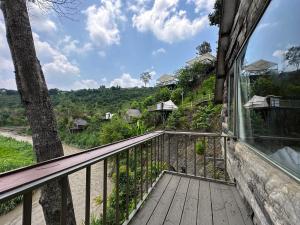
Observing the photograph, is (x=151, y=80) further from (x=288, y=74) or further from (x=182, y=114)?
(x=288, y=74)

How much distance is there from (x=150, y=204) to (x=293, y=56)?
84.6 inches

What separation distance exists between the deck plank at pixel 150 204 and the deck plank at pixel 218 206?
27.5 inches

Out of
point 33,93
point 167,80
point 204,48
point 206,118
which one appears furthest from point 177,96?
point 33,93

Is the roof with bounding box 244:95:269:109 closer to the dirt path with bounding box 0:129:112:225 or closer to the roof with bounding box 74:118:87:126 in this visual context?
the dirt path with bounding box 0:129:112:225

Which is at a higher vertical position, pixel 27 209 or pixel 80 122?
pixel 27 209

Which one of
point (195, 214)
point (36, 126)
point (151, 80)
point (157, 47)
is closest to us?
point (195, 214)

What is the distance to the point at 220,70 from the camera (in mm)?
4270

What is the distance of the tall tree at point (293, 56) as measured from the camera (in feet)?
3.08

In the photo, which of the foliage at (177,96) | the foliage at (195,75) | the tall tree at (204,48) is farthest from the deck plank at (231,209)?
the tall tree at (204,48)

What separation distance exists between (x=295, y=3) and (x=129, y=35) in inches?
588

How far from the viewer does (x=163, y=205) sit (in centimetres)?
237

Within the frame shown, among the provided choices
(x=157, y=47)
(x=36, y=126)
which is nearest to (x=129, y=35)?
(x=157, y=47)

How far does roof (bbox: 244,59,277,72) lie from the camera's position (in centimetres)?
136

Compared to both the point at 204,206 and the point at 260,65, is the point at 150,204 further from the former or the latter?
the point at 260,65
